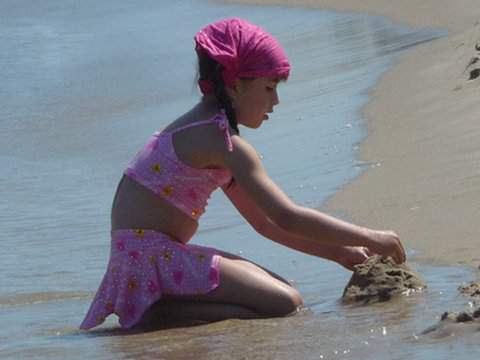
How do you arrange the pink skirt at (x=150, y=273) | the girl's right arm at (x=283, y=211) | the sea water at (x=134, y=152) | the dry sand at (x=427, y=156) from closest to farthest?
the sea water at (x=134, y=152), the girl's right arm at (x=283, y=211), the pink skirt at (x=150, y=273), the dry sand at (x=427, y=156)

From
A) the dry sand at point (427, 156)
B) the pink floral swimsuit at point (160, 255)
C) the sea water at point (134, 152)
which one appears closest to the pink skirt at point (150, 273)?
the pink floral swimsuit at point (160, 255)

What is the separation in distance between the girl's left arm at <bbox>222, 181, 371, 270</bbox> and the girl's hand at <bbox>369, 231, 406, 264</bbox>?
15 cm

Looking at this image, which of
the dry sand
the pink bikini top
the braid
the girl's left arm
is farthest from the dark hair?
the dry sand

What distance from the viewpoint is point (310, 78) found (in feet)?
37.3

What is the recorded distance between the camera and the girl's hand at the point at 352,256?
190 inches

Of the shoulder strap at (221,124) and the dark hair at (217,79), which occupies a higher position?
the dark hair at (217,79)

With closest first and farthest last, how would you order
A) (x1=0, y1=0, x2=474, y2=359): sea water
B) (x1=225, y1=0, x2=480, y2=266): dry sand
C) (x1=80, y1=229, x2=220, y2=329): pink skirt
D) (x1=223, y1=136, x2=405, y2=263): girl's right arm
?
(x1=0, y1=0, x2=474, y2=359): sea water
(x1=223, y1=136, x2=405, y2=263): girl's right arm
(x1=80, y1=229, x2=220, y2=329): pink skirt
(x1=225, y1=0, x2=480, y2=266): dry sand

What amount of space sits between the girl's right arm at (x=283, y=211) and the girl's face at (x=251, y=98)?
16 centimetres

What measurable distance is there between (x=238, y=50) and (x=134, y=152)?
486 centimetres

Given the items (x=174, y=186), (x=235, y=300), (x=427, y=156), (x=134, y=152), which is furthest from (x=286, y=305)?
(x=134, y=152)

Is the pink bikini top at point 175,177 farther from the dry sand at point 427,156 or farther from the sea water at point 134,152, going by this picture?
the dry sand at point 427,156

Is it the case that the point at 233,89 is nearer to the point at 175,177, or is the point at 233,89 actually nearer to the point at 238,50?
the point at 238,50

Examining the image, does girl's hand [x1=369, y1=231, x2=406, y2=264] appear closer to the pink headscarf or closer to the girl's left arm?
the girl's left arm

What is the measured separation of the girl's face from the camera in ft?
15.4
